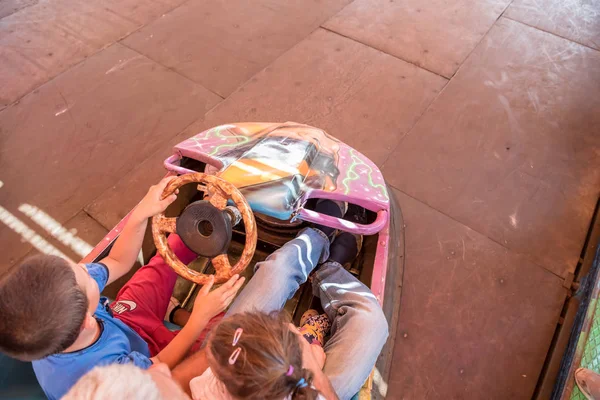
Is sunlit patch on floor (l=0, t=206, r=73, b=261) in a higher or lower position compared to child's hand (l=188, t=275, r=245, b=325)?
lower

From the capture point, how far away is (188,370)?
0.93 m

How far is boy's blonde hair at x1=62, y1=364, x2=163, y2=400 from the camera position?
63 centimetres

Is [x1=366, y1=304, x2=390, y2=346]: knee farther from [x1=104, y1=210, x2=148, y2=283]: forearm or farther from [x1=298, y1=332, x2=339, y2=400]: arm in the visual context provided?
[x1=104, y1=210, x2=148, y2=283]: forearm

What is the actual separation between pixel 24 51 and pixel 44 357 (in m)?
2.30

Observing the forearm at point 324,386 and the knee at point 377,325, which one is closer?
the forearm at point 324,386

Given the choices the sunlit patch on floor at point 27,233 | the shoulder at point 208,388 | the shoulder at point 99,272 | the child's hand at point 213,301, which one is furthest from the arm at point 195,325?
the sunlit patch on floor at point 27,233

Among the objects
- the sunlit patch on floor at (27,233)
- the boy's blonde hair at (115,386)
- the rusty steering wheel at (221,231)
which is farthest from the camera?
the sunlit patch on floor at (27,233)

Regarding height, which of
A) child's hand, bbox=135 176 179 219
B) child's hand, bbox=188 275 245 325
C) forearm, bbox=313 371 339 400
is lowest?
forearm, bbox=313 371 339 400

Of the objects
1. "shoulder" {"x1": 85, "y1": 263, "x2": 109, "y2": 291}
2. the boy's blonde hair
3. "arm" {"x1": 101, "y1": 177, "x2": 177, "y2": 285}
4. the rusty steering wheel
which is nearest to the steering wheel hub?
the rusty steering wheel

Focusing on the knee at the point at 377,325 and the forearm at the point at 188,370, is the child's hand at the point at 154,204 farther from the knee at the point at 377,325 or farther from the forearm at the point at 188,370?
the knee at the point at 377,325

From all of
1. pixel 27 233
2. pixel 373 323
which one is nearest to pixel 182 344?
pixel 373 323

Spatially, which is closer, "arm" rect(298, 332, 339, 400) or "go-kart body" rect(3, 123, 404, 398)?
"arm" rect(298, 332, 339, 400)

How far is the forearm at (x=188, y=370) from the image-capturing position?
92 centimetres

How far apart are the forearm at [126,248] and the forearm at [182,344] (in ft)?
0.90
